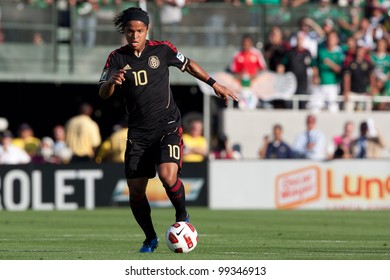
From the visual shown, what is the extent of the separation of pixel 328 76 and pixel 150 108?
15975mm

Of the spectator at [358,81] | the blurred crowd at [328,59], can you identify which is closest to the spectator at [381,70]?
the blurred crowd at [328,59]

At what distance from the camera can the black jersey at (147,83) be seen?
1334 cm

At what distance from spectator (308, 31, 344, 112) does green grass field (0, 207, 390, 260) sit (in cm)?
456

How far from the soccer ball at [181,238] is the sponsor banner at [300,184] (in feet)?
43.1

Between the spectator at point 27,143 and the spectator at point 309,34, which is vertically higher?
the spectator at point 309,34

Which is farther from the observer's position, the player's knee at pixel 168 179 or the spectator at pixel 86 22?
the spectator at pixel 86 22

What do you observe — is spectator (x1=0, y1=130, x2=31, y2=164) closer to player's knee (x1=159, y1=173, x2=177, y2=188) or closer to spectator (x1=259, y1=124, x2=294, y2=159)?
spectator (x1=259, y1=124, x2=294, y2=159)

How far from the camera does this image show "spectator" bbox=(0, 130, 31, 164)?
86.7ft

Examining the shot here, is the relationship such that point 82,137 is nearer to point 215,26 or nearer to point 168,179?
point 215,26

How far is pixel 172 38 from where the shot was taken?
3002 cm

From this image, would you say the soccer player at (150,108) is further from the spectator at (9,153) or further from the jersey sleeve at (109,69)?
the spectator at (9,153)

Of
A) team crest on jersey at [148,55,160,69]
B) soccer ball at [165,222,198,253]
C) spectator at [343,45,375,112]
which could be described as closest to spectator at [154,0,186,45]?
spectator at [343,45,375,112]

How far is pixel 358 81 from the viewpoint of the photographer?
2912 cm
